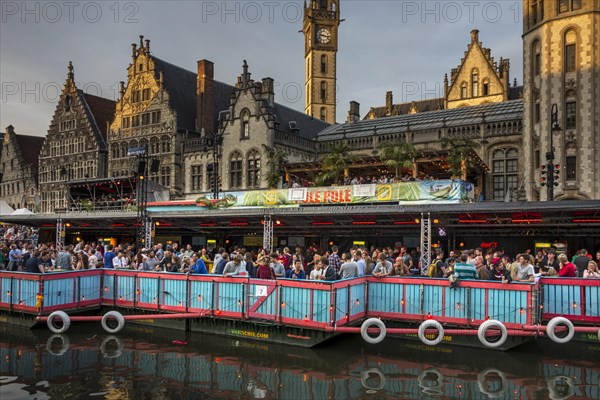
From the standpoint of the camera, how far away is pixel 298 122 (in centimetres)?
4731

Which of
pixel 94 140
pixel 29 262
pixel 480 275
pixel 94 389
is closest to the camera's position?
pixel 94 389

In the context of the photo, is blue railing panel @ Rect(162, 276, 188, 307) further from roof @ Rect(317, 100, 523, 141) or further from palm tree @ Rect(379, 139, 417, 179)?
roof @ Rect(317, 100, 523, 141)

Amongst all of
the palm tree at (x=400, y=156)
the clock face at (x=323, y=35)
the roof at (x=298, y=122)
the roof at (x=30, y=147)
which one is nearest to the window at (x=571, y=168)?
the palm tree at (x=400, y=156)

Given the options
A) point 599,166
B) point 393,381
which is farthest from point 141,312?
point 599,166

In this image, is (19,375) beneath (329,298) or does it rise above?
beneath

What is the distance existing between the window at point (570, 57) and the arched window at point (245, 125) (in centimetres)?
2294

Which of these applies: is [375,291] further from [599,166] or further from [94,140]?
[94,140]

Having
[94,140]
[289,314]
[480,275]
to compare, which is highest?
[94,140]

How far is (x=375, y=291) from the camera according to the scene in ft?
47.9

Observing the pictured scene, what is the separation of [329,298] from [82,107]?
4916 centimetres

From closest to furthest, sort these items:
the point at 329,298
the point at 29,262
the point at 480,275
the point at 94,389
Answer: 1. the point at 94,389
2. the point at 329,298
3. the point at 480,275
4. the point at 29,262

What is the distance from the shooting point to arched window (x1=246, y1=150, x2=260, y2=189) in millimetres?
41094

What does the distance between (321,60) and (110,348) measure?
2228 inches

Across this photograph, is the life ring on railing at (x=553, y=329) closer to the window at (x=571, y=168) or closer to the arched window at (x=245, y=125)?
the window at (x=571, y=168)
